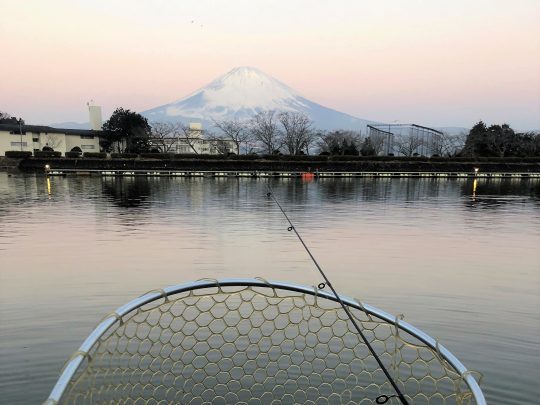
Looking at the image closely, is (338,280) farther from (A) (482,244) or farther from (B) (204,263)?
(A) (482,244)

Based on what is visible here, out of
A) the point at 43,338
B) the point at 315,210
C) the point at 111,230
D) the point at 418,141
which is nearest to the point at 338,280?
the point at 43,338

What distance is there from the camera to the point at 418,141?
5753 cm

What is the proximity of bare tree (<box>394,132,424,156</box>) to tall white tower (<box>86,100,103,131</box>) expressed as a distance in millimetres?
43722

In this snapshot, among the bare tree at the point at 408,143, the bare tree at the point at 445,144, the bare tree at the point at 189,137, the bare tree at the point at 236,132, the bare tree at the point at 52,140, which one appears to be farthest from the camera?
the bare tree at the point at 236,132

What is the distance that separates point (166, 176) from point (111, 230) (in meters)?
25.7

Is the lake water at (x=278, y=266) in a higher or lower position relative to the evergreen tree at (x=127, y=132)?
lower

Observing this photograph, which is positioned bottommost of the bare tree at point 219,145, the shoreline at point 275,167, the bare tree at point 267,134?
the shoreline at point 275,167

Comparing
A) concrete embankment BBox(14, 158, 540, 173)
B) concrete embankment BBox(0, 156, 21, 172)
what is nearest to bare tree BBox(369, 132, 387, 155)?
concrete embankment BBox(14, 158, 540, 173)

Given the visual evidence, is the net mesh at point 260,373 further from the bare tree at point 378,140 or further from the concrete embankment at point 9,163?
the bare tree at point 378,140

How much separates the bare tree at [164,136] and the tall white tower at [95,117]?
7.28m

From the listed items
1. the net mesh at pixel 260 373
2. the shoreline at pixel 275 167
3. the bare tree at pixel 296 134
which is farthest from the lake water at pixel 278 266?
the bare tree at pixel 296 134

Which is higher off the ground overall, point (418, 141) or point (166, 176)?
point (418, 141)

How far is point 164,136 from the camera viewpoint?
56.4m

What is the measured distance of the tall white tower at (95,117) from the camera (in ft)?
174
